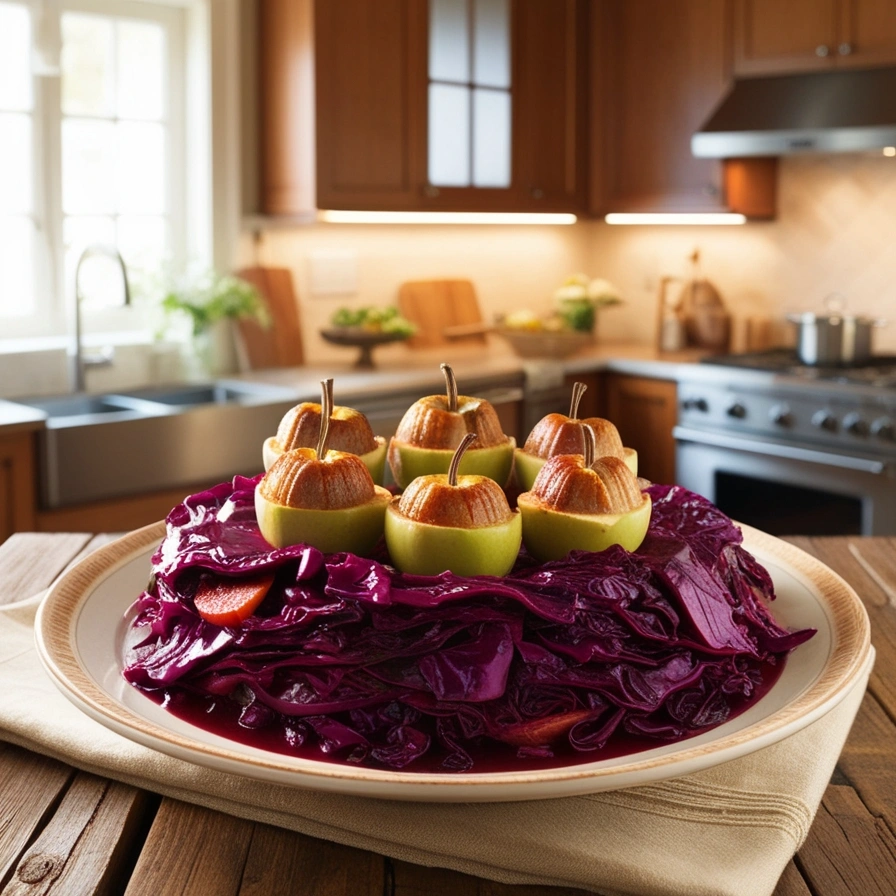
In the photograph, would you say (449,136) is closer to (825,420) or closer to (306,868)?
(825,420)

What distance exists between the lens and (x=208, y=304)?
136 inches

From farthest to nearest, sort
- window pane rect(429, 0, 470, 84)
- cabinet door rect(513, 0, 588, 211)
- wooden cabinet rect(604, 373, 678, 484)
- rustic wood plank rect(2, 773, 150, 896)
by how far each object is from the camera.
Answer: cabinet door rect(513, 0, 588, 211), wooden cabinet rect(604, 373, 678, 484), window pane rect(429, 0, 470, 84), rustic wood plank rect(2, 773, 150, 896)

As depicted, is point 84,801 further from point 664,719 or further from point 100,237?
point 100,237

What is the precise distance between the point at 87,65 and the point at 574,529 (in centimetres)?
305

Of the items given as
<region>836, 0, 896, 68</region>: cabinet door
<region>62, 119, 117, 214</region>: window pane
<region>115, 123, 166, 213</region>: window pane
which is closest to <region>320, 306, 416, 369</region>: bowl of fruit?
<region>115, 123, 166, 213</region>: window pane

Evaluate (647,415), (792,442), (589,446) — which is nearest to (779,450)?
(792,442)

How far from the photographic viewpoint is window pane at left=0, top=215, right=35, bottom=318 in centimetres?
337

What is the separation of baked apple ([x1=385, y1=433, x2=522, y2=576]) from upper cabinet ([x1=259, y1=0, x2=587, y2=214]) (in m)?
2.77

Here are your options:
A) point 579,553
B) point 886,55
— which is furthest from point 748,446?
point 579,553

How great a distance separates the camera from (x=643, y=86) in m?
4.19

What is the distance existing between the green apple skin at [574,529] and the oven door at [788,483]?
247 cm

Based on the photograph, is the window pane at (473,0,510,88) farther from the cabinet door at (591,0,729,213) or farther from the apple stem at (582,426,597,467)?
the apple stem at (582,426,597,467)

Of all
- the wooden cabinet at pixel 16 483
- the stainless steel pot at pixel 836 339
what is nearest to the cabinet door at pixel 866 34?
the stainless steel pot at pixel 836 339

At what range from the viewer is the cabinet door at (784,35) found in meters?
3.64
